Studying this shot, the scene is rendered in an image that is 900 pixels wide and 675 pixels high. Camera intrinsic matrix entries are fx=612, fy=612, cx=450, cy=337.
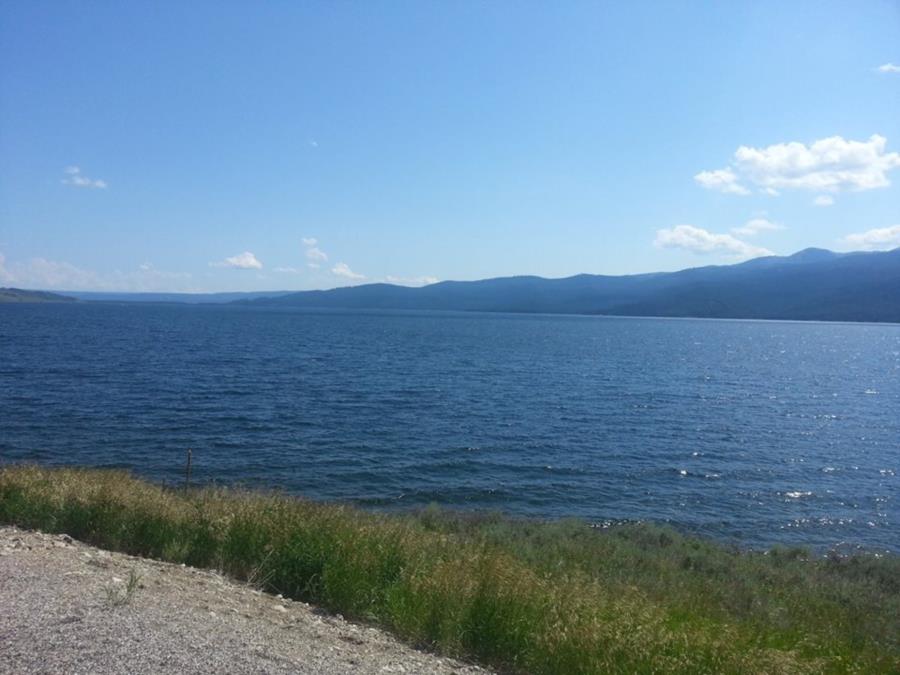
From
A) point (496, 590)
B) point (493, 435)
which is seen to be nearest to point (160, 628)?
point (496, 590)

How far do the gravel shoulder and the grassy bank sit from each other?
0.51 metres

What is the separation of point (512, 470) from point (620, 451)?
7.20m

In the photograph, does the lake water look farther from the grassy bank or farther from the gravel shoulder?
the gravel shoulder

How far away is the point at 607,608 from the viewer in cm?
689

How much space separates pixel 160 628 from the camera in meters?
5.62

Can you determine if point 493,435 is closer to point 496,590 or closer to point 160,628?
point 496,590

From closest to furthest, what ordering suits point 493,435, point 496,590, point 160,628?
1. point 160,628
2. point 496,590
3. point 493,435

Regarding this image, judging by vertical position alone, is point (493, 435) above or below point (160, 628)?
below

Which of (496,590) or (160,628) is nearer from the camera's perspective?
(160,628)

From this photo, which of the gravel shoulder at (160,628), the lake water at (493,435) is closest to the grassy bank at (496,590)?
the gravel shoulder at (160,628)

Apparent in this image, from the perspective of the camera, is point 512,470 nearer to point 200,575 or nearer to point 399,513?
point 399,513

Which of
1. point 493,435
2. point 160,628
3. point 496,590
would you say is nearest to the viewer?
point 160,628

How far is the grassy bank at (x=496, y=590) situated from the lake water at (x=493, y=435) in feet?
28.4

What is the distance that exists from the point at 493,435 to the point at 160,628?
26598 millimetres
